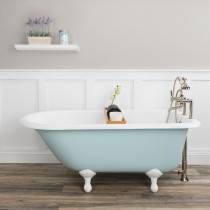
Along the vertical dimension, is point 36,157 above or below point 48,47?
below

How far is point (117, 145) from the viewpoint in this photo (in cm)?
312

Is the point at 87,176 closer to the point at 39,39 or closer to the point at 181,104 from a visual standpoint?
the point at 181,104

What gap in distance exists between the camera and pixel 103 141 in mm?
3111

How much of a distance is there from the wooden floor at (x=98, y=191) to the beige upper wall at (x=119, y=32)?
3.79 ft

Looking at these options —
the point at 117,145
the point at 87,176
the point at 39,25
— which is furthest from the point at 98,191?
the point at 39,25

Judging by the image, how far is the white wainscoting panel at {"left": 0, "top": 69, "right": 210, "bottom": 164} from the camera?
4.01 meters

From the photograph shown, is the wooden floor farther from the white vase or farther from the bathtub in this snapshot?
the white vase

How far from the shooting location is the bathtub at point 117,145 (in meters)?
3.05

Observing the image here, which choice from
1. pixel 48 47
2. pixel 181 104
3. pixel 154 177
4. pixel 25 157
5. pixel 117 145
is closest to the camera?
pixel 117 145

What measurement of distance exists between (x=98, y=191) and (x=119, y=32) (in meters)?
1.70

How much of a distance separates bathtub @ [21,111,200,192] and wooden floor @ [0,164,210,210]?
0.50ft

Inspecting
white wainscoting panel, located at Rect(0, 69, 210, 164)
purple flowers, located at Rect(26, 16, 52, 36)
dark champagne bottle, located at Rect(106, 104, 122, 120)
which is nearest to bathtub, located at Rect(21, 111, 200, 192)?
dark champagne bottle, located at Rect(106, 104, 122, 120)

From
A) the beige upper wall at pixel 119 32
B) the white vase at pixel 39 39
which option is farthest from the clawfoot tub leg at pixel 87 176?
the white vase at pixel 39 39

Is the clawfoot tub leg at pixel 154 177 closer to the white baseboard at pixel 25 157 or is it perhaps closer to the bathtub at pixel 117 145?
the bathtub at pixel 117 145
